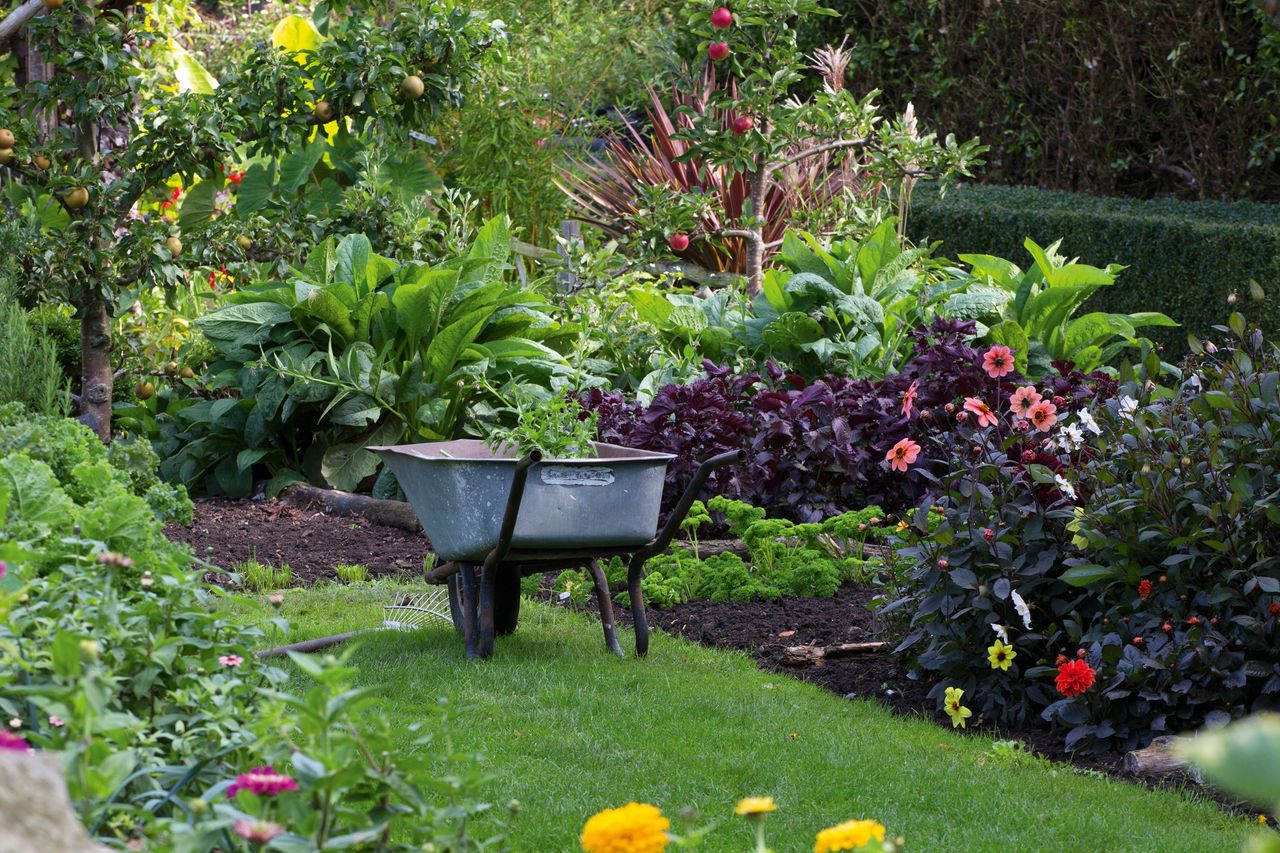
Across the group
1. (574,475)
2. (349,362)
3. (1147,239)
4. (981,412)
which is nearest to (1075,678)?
(981,412)

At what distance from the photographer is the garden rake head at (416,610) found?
14.5ft

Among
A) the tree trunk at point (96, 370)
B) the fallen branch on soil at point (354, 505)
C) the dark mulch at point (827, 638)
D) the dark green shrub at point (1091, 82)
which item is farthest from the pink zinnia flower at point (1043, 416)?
the dark green shrub at point (1091, 82)

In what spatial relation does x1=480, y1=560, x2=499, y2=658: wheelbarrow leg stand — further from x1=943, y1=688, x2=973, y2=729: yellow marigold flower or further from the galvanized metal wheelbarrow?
x1=943, y1=688, x2=973, y2=729: yellow marigold flower

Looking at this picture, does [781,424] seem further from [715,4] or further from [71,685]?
[71,685]

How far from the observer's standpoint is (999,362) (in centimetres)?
503

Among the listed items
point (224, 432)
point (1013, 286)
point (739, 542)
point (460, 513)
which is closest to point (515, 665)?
point (460, 513)

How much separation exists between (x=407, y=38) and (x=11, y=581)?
14.8 ft

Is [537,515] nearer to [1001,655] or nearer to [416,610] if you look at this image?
[416,610]

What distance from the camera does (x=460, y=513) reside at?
153 inches

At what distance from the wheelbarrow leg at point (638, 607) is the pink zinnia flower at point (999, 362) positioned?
166 centimetres

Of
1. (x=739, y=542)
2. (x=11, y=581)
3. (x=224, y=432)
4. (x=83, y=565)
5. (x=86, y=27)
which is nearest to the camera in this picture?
(x=11, y=581)

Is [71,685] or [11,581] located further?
[11,581]

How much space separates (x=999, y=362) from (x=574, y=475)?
192cm

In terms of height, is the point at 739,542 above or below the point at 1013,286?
below
